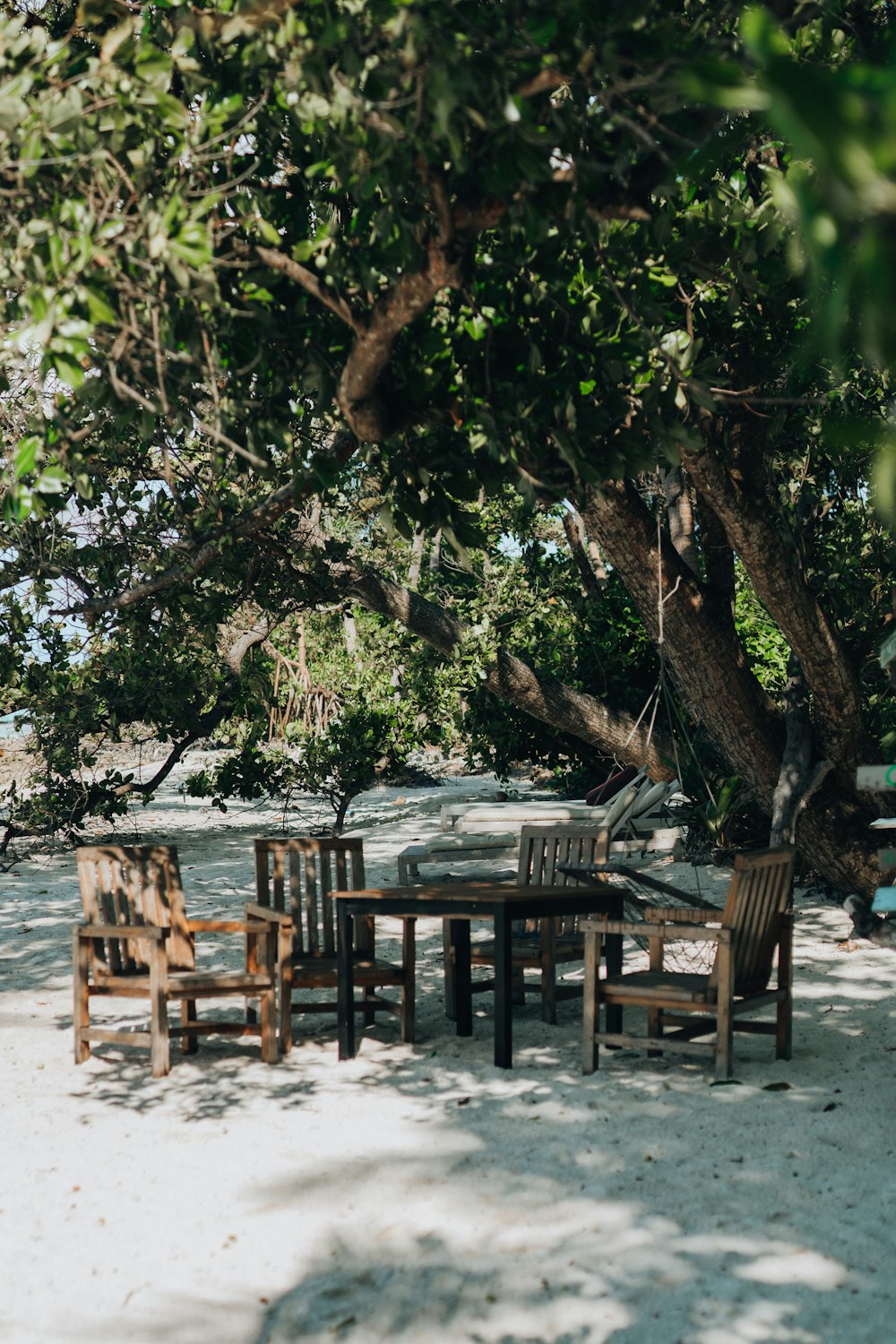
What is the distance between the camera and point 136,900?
674 cm

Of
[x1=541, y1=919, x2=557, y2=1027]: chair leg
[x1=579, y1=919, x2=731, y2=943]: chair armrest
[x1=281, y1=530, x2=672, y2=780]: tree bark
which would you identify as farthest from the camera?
[x1=281, y1=530, x2=672, y2=780]: tree bark

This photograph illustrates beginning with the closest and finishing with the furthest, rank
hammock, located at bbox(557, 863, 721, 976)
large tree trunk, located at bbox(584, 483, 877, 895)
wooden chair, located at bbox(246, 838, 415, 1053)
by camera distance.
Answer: wooden chair, located at bbox(246, 838, 415, 1053) → hammock, located at bbox(557, 863, 721, 976) → large tree trunk, located at bbox(584, 483, 877, 895)

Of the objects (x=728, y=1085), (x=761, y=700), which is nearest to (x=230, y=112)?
(x=728, y=1085)

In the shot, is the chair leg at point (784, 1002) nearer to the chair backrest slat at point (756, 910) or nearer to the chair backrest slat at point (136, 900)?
the chair backrest slat at point (756, 910)

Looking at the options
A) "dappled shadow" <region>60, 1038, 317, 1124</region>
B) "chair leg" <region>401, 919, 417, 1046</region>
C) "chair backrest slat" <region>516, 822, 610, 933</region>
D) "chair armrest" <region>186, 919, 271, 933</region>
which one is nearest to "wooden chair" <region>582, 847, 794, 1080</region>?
"chair leg" <region>401, 919, 417, 1046</region>

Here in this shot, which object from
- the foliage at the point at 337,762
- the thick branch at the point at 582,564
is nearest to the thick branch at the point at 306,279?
the thick branch at the point at 582,564

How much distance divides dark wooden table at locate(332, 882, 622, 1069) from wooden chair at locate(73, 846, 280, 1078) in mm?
365

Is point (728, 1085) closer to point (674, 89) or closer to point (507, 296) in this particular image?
point (507, 296)

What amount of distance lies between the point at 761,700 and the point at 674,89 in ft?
22.2

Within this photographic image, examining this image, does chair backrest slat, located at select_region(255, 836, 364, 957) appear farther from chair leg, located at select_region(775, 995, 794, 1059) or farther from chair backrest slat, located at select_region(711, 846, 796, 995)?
chair leg, located at select_region(775, 995, 794, 1059)

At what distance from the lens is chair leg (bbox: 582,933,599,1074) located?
19.7 feet

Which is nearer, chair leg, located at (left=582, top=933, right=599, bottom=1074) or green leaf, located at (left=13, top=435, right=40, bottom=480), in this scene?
green leaf, located at (left=13, top=435, right=40, bottom=480)

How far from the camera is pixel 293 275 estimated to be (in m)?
4.44

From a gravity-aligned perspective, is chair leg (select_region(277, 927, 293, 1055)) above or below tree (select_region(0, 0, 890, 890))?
below
